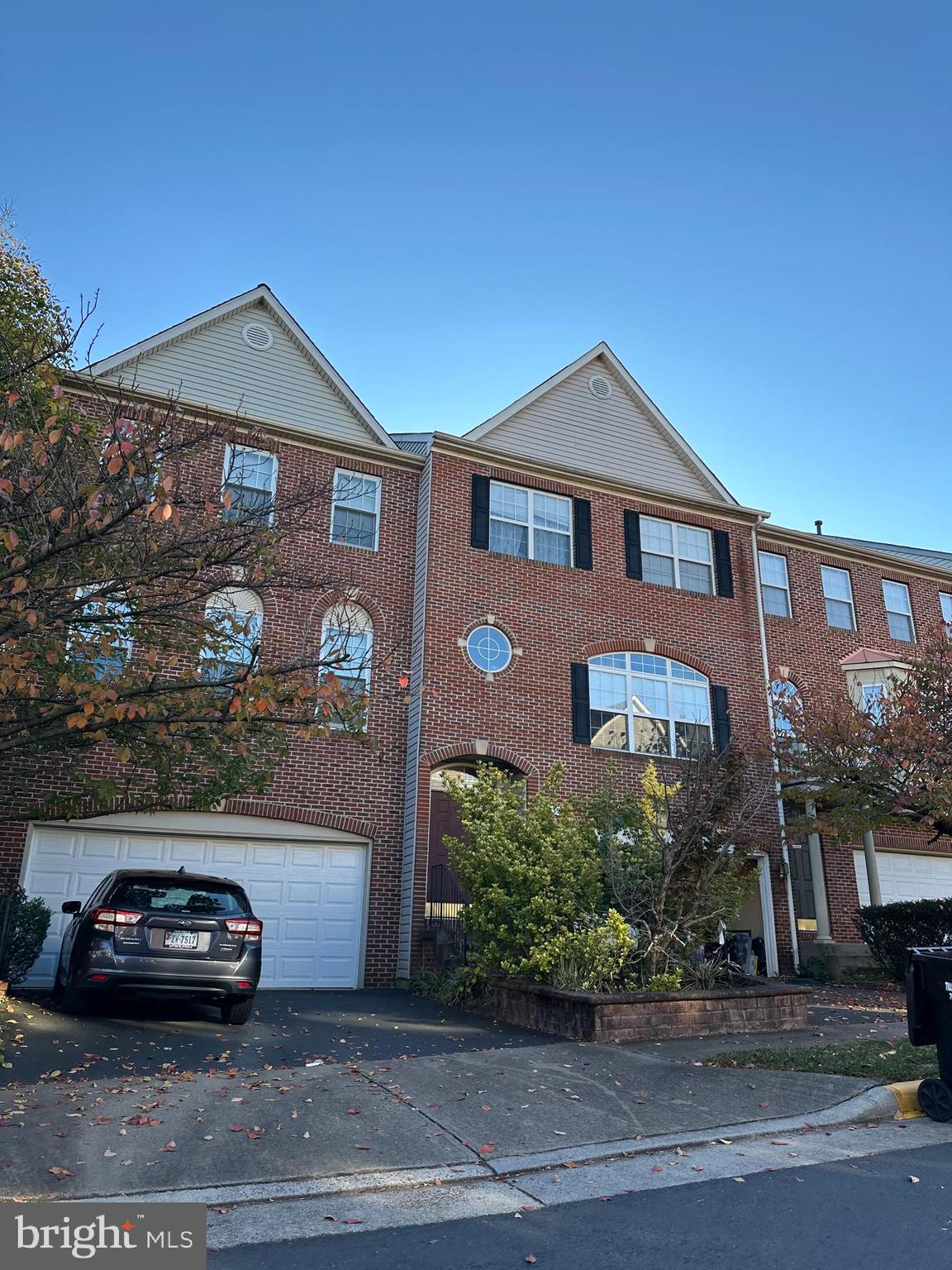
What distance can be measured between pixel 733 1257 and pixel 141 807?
8682 mm

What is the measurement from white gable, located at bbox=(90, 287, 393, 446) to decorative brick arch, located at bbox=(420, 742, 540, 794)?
18.6 feet

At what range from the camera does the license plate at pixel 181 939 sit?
9148 mm

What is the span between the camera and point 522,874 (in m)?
11.0

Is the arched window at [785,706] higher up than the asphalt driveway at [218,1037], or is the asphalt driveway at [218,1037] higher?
the arched window at [785,706]

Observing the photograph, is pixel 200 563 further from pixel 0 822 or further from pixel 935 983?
pixel 0 822

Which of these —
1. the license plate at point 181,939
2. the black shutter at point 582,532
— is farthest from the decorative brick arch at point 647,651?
the license plate at point 181,939

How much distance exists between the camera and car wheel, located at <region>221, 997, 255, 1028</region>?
9953 millimetres

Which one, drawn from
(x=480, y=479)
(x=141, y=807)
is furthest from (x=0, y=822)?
(x=480, y=479)

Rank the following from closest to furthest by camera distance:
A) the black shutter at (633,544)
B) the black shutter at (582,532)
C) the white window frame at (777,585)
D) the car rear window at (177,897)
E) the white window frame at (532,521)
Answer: the car rear window at (177,897) → the white window frame at (532,521) → the black shutter at (582,532) → the black shutter at (633,544) → the white window frame at (777,585)

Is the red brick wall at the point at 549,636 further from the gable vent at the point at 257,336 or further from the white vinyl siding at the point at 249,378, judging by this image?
the gable vent at the point at 257,336

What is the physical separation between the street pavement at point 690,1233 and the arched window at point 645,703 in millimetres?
11772

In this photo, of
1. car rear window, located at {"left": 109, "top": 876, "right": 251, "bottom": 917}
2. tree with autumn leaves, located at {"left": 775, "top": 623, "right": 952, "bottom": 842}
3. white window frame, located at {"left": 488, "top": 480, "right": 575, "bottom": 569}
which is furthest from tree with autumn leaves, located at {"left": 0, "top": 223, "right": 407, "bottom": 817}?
tree with autumn leaves, located at {"left": 775, "top": 623, "right": 952, "bottom": 842}

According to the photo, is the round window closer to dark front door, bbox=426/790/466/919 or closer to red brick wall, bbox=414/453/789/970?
red brick wall, bbox=414/453/789/970

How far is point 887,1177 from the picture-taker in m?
5.66
